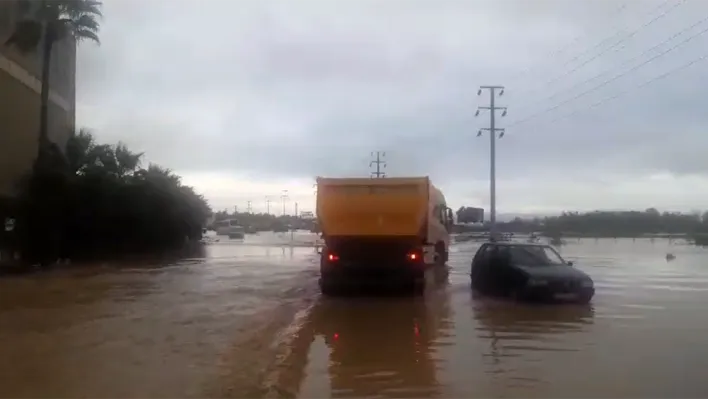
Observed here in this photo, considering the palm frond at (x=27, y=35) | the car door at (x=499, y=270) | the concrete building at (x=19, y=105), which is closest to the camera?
the car door at (x=499, y=270)

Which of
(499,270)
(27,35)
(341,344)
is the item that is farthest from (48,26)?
(341,344)

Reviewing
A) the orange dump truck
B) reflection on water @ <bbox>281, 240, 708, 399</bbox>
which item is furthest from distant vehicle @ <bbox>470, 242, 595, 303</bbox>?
the orange dump truck

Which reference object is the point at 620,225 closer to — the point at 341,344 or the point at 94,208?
the point at 94,208

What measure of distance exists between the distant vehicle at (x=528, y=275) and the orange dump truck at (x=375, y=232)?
178 cm

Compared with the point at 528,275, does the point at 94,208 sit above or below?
above

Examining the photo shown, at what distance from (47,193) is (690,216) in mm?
43992

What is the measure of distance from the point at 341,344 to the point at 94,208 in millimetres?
28155

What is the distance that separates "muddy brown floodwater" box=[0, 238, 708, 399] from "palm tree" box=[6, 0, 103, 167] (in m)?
15.2

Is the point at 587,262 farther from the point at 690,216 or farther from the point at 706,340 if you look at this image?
the point at 690,216

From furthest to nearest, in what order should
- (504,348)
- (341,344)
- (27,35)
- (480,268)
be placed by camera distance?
(27,35) < (480,268) < (341,344) < (504,348)

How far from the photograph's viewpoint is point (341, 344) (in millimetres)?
12648

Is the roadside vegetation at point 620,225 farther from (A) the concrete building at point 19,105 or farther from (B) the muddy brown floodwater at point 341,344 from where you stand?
(B) the muddy brown floodwater at point 341,344

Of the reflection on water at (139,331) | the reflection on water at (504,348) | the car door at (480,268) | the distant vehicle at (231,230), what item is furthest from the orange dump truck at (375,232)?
the distant vehicle at (231,230)

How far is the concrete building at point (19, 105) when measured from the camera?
36.7 meters
